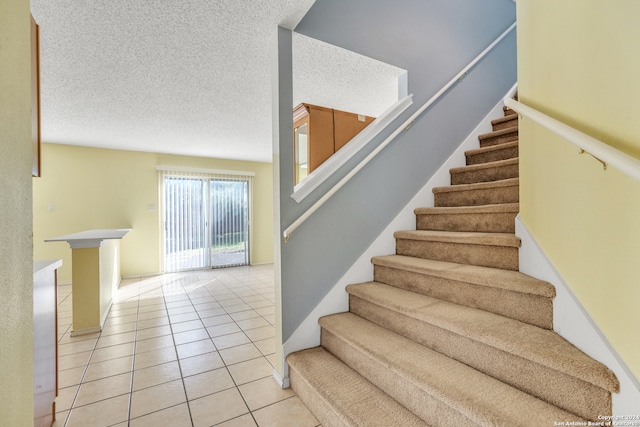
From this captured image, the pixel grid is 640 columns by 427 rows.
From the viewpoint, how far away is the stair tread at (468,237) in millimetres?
1604

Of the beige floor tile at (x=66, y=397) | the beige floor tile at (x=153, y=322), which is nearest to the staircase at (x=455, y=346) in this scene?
the beige floor tile at (x=66, y=397)

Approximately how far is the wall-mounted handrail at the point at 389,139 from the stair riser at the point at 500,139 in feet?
2.19

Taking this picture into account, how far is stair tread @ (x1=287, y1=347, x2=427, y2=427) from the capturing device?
125cm

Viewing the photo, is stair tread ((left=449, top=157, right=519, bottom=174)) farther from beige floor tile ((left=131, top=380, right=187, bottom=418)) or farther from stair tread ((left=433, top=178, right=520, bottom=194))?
beige floor tile ((left=131, top=380, right=187, bottom=418))

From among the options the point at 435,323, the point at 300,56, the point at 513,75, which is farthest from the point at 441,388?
the point at 513,75

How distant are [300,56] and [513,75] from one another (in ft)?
8.72

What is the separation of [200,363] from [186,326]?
0.90 metres

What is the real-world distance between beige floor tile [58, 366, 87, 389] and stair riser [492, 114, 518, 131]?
4289 mm

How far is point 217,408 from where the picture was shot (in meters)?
1.67

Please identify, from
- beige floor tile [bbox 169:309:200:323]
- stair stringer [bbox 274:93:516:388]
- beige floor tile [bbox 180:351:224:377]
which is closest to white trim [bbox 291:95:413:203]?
stair stringer [bbox 274:93:516:388]

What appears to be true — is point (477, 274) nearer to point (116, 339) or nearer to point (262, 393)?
point (262, 393)

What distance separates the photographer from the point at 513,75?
331cm

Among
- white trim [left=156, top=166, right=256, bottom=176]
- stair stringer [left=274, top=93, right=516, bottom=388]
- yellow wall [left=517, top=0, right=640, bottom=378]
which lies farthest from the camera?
white trim [left=156, top=166, right=256, bottom=176]

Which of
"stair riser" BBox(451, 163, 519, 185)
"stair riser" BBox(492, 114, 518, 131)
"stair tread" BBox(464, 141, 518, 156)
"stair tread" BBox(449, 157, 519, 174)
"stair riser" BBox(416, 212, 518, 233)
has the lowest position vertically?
"stair riser" BBox(416, 212, 518, 233)
